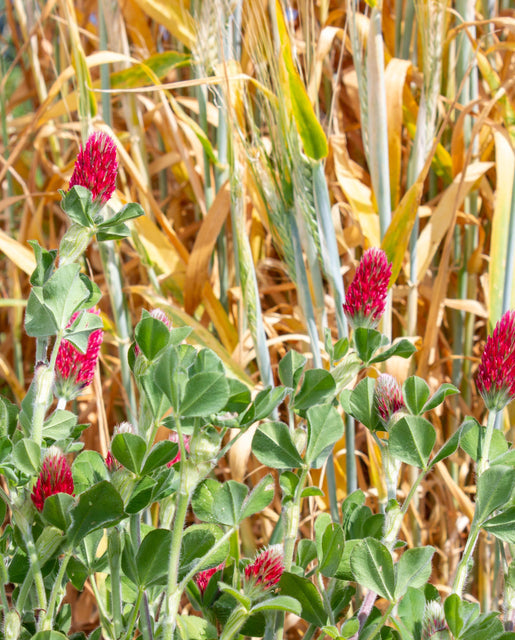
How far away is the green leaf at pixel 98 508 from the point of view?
0.82 ft

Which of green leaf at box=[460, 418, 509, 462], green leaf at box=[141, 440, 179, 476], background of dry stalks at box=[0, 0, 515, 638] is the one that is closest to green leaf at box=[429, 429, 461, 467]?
green leaf at box=[460, 418, 509, 462]

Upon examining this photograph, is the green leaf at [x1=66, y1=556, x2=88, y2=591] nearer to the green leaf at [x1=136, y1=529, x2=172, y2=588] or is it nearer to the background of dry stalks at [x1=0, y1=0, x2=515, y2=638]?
the green leaf at [x1=136, y1=529, x2=172, y2=588]

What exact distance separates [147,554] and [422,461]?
0.37 ft

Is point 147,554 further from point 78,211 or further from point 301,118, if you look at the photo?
point 301,118

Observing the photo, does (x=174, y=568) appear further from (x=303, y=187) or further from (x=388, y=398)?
(x=303, y=187)

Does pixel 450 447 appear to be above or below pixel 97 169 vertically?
below

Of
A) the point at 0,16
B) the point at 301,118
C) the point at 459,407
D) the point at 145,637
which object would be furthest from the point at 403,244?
the point at 0,16

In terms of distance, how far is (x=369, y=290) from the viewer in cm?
32

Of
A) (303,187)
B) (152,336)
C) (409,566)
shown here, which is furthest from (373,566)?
(303,187)

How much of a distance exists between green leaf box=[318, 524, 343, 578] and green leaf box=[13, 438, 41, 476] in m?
0.12

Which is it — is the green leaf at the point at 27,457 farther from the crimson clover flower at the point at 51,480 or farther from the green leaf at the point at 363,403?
the green leaf at the point at 363,403

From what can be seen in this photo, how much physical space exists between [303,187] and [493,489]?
0.31 meters

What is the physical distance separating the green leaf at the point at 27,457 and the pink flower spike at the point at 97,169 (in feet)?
0.31

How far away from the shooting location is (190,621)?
31 centimetres
